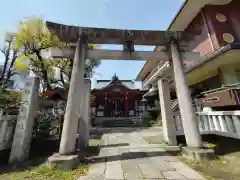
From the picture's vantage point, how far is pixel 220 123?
5.44m

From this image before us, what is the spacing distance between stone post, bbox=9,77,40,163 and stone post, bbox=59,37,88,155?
55.7 inches

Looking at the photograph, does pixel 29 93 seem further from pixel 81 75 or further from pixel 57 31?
pixel 57 31

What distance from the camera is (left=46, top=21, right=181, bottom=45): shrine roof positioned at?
5.20 metres

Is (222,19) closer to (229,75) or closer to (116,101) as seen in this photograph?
(229,75)

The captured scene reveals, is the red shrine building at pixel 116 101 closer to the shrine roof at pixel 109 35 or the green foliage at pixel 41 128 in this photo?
the green foliage at pixel 41 128

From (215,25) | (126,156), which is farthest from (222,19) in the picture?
(126,156)

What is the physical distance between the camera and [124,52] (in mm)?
5637

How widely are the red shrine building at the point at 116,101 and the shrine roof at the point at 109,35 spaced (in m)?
18.6

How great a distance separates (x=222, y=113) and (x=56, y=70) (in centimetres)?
1626

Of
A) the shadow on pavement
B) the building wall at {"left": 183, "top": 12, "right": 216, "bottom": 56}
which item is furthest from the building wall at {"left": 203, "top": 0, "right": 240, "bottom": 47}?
the shadow on pavement

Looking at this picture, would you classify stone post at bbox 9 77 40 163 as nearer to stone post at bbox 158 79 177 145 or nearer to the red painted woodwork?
stone post at bbox 158 79 177 145

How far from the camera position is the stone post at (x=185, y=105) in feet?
14.8

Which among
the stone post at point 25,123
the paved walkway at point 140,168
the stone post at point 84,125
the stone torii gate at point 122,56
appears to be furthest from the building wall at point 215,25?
the stone post at point 25,123

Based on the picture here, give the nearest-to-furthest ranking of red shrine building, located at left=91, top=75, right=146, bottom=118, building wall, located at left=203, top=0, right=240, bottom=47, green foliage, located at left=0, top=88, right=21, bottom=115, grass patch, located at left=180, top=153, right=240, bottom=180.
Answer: grass patch, located at left=180, top=153, right=240, bottom=180 < green foliage, located at left=0, top=88, right=21, bottom=115 < building wall, located at left=203, top=0, right=240, bottom=47 < red shrine building, located at left=91, top=75, right=146, bottom=118
